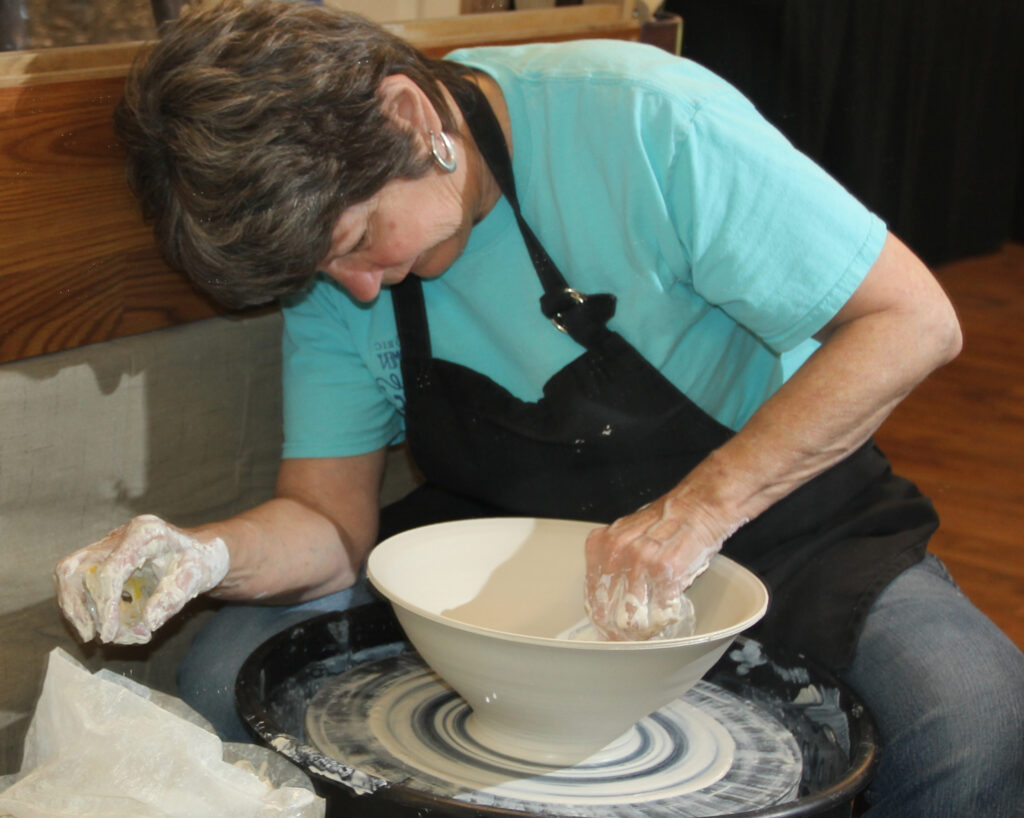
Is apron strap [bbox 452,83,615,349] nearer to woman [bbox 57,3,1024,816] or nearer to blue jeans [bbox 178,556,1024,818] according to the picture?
woman [bbox 57,3,1024,816]

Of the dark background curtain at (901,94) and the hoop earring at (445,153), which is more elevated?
the hoop earring at (445,153)

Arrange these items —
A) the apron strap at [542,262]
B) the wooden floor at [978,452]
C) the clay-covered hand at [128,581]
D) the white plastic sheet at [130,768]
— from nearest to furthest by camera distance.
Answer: the white plastic sheet at [130,768] < the clay-covered hand at [128,581] < the apron strap at [542,262] < the wooden floor at [978,452]

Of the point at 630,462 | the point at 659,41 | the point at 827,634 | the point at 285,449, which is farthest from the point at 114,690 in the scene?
the point at 659,41

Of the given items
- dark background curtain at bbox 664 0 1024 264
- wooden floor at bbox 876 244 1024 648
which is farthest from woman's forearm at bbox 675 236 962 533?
dark background curtain at bbox 664 0 1024 264

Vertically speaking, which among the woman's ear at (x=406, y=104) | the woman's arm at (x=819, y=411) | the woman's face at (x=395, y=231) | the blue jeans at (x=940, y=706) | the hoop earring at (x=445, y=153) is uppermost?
the woman's ear at (x=406, y=104)

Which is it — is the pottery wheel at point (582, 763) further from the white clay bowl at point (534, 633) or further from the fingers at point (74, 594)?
the fingers at point (74, 594)

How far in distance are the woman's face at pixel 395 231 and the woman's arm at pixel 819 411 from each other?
12.2 inches

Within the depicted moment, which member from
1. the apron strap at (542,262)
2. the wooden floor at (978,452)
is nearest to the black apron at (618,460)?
the apron strap at (542,262)

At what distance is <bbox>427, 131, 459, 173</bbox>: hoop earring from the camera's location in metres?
1.04

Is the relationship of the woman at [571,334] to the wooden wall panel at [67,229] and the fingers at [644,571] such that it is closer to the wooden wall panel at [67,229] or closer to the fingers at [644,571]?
the fingers at [644,571]

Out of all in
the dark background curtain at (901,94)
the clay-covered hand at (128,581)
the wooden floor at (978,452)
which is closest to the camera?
the clay-covered hand at (128,581)

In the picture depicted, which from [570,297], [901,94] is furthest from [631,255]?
[901,94]

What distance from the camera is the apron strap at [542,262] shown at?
1113 mm

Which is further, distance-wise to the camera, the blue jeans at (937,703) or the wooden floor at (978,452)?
the wooden floor at (978,452)
